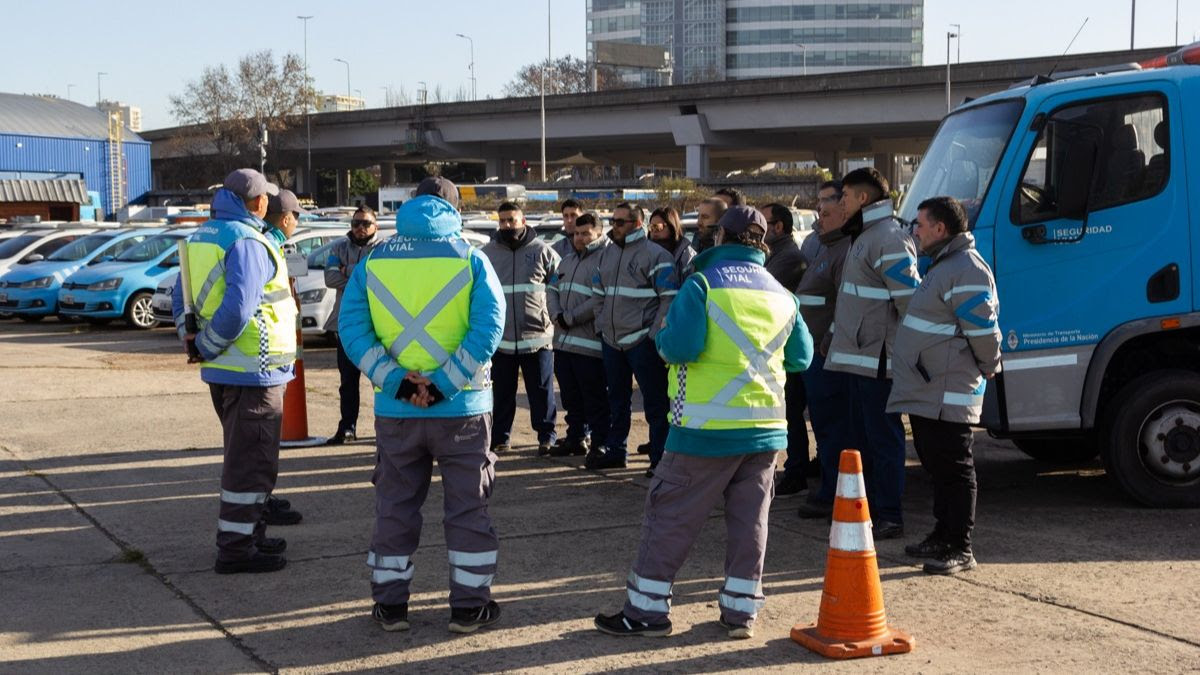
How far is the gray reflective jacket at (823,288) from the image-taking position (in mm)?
8500

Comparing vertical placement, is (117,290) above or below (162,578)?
above

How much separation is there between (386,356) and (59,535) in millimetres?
3027

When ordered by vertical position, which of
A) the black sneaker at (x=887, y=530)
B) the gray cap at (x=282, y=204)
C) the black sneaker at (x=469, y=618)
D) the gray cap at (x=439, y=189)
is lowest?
the black sneaker at (x=887, y=530)

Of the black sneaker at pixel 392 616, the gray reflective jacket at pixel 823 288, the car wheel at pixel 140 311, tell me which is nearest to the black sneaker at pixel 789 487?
the gray reflective jacket at pixel 823 288

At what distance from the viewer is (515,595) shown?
6680 mm

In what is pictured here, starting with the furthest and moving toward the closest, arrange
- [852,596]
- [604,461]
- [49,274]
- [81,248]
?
[81,248]
[49,274]
[604,461]
[852,596]

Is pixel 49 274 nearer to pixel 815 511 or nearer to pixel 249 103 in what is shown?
pixel 815 511

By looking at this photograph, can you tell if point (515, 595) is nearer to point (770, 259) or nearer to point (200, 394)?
point (770, 259)

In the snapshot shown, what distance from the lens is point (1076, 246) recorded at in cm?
820

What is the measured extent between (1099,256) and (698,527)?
3525 mm

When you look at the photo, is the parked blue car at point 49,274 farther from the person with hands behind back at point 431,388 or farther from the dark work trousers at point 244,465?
the person with hands behind back at point 431,388

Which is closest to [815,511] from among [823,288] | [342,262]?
[823,288]

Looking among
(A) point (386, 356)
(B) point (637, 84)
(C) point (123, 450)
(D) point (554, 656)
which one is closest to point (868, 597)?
(D) point (554, 656)

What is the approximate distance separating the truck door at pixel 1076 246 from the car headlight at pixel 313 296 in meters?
11.8
